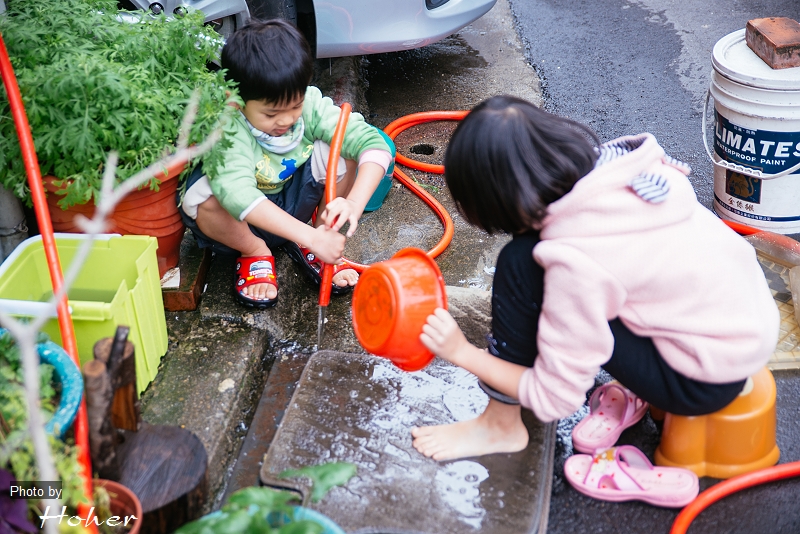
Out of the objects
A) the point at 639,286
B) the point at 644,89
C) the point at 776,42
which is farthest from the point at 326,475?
the point at 644,89

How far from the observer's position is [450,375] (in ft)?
7.32

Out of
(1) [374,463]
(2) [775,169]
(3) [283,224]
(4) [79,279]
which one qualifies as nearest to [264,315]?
(3) [283,224]

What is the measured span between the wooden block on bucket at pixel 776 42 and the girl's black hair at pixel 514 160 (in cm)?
144

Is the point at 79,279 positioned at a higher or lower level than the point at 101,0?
lower

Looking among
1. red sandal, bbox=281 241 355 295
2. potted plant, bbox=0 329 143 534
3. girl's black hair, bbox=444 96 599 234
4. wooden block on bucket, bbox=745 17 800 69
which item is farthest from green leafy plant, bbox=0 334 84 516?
wooden block on bucket, bbox=745 17 800 69

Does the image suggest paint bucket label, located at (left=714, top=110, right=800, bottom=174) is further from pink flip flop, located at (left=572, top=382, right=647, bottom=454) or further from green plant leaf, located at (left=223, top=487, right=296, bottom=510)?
green plant leaf, located at (left=223, top=487, right=296, bottom=510)

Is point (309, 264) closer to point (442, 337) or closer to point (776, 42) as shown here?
point (442, 337)

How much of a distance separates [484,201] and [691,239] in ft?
1.51

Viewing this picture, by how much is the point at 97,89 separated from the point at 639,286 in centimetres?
146

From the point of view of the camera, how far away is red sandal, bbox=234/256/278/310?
2410mm

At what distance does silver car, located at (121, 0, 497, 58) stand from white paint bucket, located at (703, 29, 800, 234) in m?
1.23

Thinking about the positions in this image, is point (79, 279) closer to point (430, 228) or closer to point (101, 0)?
point (101, 0)

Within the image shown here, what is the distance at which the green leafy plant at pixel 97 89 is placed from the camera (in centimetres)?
196

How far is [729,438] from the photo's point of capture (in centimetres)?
187
